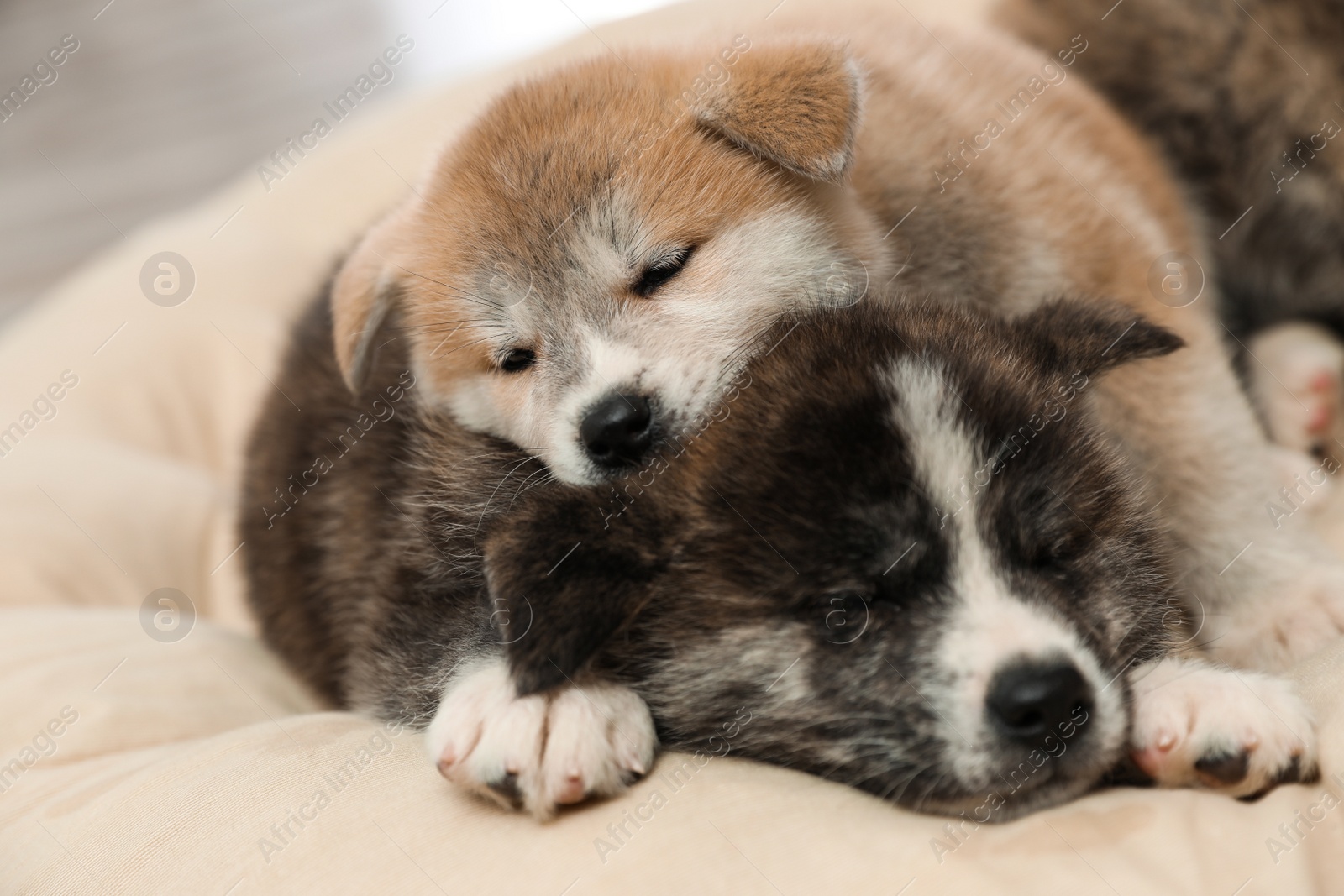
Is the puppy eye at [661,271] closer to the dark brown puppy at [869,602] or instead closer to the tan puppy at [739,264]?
the tan puppy at [739,264]

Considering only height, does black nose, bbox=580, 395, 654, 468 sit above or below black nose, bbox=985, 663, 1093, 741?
above

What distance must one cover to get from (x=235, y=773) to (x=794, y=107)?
129 centimetres

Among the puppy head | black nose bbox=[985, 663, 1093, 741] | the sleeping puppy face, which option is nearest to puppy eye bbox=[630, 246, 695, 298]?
the puppy head

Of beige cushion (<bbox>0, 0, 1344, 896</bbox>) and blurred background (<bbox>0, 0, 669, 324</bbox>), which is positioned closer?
beige cushion (<bbox>0, 0, 1344, 896</bbox>)

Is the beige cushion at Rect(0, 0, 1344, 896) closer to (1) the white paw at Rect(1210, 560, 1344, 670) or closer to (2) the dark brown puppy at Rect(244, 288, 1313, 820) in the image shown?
(2) the dark brown puppy at Rect(244, 288, 1313, 820)

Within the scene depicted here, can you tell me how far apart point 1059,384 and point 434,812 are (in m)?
1.03

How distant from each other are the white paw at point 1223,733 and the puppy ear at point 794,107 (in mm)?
875

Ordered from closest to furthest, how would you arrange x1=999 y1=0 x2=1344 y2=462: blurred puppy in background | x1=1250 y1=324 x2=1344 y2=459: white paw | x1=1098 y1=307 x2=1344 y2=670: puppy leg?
x1=1098 y1=307 x2=1344 y2=670: puppy leg < x1=1250 y1=324 x2=1344 y2=459: white paw < x1=999 y1=0 x2=1344 y2=462: blurred puppy in background

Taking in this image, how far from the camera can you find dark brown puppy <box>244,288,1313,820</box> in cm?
137

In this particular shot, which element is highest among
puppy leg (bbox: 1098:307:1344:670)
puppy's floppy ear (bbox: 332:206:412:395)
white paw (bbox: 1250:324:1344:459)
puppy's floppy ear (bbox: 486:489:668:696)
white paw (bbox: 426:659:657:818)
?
puppy's floppy ear (bbox: 332:206:412:395)

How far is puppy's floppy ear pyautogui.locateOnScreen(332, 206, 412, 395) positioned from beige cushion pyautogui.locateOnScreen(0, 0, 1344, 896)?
294mm

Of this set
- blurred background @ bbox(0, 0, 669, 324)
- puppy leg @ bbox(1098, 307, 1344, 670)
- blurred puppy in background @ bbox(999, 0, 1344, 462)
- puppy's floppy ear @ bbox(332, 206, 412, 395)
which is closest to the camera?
puppy leg @ bbox(1098, 307, 1344, 670)

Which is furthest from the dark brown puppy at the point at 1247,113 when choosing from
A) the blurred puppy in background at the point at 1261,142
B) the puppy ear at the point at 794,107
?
the puppy ear at the point at 794,107

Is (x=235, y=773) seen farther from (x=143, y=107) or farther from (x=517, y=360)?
(x=143, y=107)
